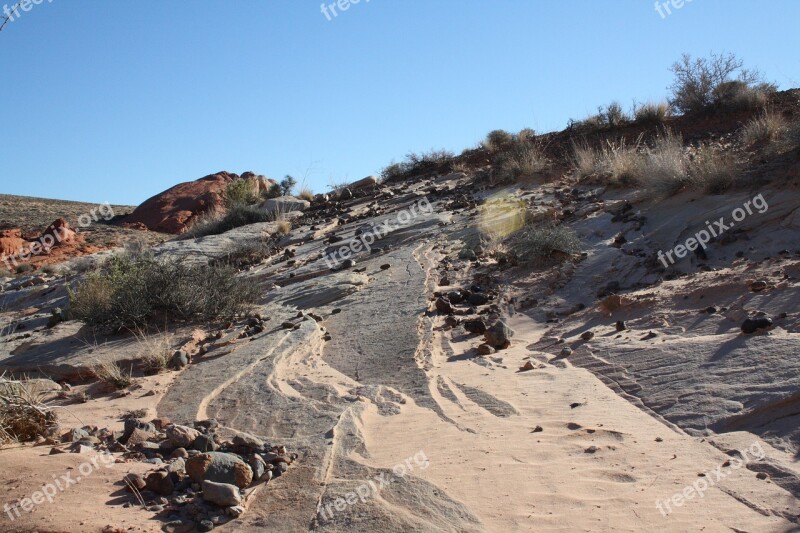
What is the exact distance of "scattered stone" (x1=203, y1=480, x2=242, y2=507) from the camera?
11.7 ft

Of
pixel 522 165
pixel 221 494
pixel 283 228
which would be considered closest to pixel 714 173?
pixel 522 165

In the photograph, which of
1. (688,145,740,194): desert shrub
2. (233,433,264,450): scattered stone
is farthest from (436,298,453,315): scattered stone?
(688,145,740,194): desert shrub

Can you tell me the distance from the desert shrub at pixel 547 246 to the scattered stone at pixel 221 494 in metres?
5.48

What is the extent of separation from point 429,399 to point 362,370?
→ 1.05 meters

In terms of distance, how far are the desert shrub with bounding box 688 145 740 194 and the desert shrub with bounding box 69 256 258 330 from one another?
19.3 feet

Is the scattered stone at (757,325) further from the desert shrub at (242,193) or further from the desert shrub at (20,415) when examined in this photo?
the desert shrub at (242,193)

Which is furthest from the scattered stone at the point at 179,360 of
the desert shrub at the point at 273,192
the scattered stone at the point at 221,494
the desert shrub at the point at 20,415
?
the desert shrub at the point at 273,192

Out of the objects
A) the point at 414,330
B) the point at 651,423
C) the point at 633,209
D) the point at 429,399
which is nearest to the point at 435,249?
the point at 633,209

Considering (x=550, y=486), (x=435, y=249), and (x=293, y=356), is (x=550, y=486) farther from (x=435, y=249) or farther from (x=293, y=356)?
(x=435, y=249)

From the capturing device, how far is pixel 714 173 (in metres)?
8.63

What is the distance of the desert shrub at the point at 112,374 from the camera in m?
6.23

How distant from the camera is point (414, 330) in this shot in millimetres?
6848

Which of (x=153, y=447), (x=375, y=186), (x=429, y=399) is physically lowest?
(x=429, y=399)

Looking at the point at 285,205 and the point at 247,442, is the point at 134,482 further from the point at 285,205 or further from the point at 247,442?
the point at 285,205
